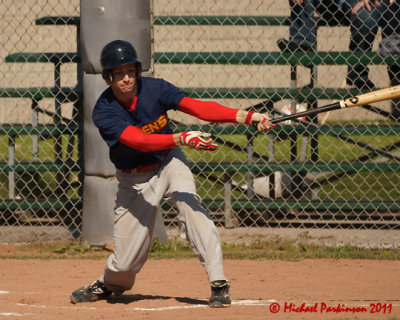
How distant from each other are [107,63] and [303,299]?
6.58 ft

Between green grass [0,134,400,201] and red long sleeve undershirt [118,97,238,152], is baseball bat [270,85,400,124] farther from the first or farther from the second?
green grass [0,134,400,201]

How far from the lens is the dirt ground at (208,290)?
15.5ft

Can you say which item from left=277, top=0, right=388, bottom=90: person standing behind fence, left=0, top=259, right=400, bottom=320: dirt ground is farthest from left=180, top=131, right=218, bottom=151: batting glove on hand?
left=277, top=0, right=388, bottom=90: person standing behind fence

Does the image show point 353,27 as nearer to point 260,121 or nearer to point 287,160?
point 287,160

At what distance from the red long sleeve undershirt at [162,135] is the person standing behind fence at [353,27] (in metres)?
3.26

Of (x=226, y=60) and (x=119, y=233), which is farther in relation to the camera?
(x=226, y=60)

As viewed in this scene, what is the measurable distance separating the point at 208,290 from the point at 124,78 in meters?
1.73

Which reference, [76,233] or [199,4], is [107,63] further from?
[199,4]

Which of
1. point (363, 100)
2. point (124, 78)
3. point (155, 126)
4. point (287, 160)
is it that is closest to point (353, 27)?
point (287, 160)

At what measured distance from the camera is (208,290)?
5.59m

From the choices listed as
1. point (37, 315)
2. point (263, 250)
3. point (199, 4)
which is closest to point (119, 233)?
point (37, 315)

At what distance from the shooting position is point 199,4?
13.3 m

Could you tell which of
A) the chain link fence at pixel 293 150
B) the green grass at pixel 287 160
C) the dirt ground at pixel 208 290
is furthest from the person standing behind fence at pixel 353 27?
the dirt ground at pixel 208 290

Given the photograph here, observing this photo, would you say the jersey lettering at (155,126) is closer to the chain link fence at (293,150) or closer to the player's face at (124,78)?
the player's face at (124,78)
